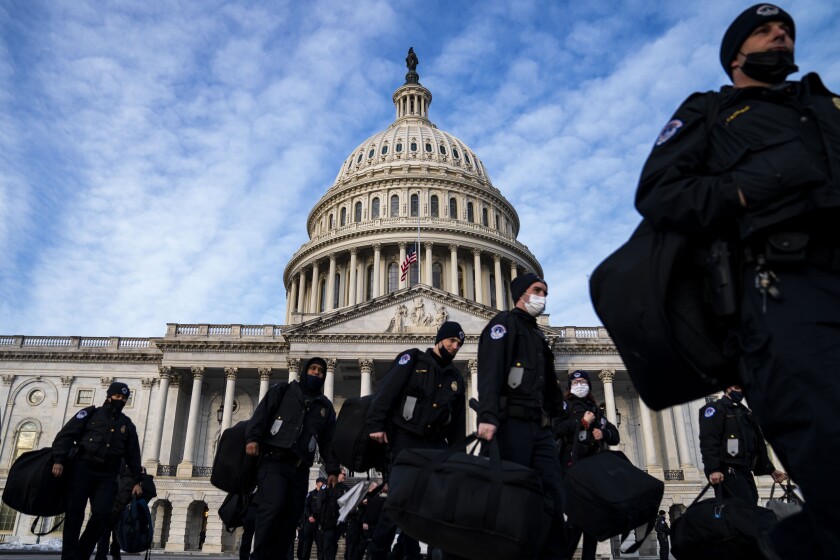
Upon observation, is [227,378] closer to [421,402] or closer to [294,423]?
[294,423]

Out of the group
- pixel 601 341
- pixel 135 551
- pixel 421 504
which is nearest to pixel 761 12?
pixel 421 504

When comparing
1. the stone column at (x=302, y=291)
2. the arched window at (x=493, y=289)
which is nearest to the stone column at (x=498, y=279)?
the arched window at (x=493, y=289)

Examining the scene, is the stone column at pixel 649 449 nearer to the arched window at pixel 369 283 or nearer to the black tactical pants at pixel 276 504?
the arched window at pixel 369 283

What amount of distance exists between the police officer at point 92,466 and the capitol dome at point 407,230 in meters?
49.1

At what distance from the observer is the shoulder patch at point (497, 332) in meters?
6.35

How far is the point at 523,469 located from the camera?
16.0 ft

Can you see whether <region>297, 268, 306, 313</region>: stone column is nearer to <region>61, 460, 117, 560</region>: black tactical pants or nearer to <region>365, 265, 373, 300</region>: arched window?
<region>365, 265, 373, 300</region>: arched window

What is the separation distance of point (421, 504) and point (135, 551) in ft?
24.4

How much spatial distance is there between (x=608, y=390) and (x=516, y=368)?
42778 mm

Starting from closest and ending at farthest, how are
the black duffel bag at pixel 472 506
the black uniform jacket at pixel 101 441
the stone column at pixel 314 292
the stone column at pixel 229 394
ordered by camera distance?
the black duffel bag at pixel 472 506 → the black uniform jacket at pixel 101 441 → the stone column at pixel 229 394 → the stone column at pixel 314 292

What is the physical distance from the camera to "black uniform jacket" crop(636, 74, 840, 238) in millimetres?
3086

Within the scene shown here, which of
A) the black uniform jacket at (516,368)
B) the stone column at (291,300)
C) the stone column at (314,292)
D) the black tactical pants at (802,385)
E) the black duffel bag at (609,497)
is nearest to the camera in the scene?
the black tactical pants at (802,385)

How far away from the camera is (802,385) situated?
9.32 feet

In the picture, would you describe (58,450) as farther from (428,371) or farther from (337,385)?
(337,385)
